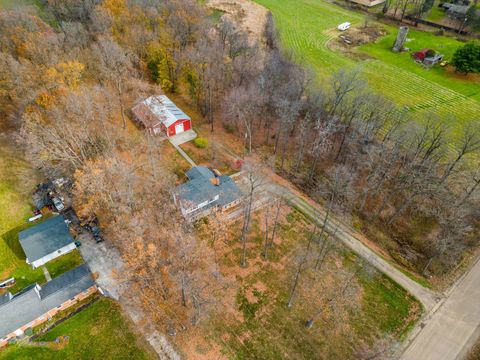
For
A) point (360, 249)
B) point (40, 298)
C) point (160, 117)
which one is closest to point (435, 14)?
point (360, 249)

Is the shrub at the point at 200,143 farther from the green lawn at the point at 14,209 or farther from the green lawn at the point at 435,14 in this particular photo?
the green lawn at the point at 435,14

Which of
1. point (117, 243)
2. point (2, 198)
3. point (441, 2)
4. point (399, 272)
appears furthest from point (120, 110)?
point (441, 2)

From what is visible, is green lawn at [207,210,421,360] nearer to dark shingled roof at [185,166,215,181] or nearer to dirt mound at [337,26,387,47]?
dark shingled roof at [185,166,215,181]

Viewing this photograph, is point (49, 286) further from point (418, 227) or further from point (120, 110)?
point (418, 227)

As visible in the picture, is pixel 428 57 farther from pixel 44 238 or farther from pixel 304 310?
pixel 44 238

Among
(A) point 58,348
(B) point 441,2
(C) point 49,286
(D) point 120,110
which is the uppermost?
(B) point 441,2

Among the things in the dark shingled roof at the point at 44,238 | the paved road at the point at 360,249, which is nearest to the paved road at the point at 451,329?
the paved road at the point at 360,249

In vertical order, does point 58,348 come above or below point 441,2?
below

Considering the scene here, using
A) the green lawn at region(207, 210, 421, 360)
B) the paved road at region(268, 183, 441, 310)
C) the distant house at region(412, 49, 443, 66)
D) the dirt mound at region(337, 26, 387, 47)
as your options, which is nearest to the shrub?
the paved road at region(268, 183, 441, 310)
